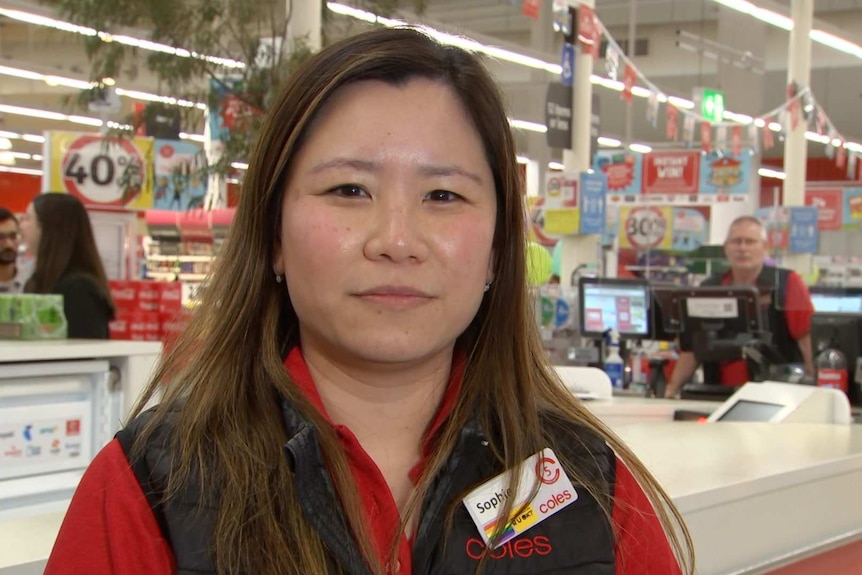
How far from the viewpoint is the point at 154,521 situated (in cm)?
101

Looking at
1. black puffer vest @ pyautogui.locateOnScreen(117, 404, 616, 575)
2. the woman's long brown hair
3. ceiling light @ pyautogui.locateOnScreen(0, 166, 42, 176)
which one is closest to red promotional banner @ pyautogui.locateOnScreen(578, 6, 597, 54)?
the woman's long brown hair

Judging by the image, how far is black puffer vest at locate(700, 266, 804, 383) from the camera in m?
5.99

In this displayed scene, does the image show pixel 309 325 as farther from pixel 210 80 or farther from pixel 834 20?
pixel 834 20

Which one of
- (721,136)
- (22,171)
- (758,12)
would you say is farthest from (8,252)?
(22,171)

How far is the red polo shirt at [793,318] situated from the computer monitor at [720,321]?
11cm

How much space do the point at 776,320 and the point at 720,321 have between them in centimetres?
35

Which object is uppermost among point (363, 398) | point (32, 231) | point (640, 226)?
point (640, 226)

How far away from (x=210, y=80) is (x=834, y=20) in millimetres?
11555

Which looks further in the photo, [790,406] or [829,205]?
[829,205]

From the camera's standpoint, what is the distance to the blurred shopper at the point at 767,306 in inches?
236

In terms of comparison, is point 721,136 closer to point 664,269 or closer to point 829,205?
point 664,269

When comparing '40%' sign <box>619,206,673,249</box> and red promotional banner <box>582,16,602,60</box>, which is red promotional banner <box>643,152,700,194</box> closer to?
'40%' sign <box>619,206,673,249</box>

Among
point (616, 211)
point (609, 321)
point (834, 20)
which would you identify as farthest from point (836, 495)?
point (834, 20)

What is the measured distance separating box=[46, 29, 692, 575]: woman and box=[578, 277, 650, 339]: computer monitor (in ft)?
19.7
